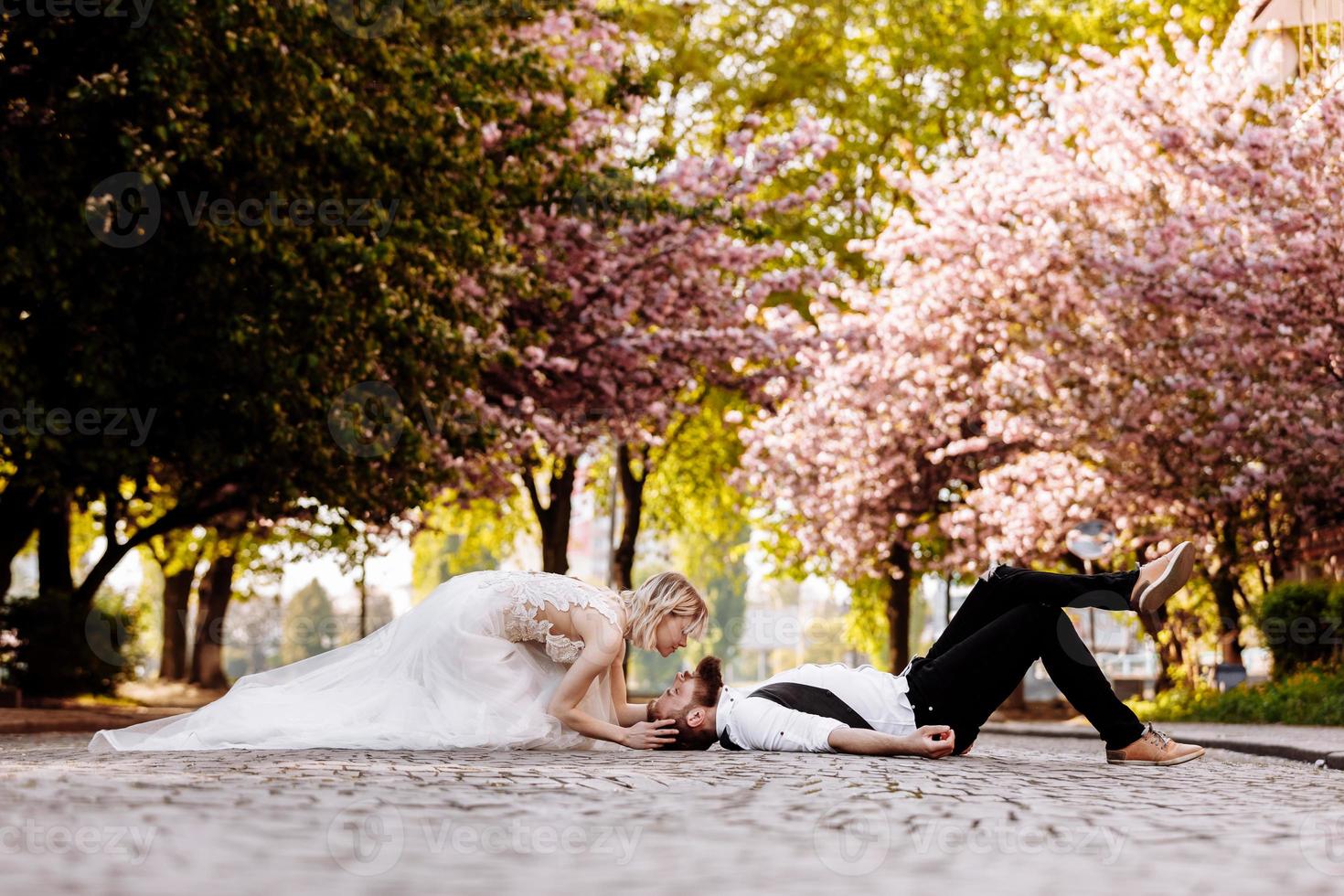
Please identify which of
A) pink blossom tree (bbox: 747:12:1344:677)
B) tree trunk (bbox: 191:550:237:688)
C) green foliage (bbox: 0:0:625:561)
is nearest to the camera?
green foliage (bbox: 0:0:625:561)

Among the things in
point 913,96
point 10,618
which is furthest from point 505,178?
point 913,96

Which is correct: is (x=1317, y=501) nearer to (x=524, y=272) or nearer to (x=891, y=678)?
(x=524, y=272)

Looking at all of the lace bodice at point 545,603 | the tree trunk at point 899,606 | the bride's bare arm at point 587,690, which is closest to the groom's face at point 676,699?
the bride's bare arm at point 587,690

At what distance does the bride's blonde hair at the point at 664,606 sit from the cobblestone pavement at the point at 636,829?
3.28 feet

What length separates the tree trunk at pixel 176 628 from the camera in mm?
36219

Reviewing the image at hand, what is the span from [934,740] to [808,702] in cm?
88

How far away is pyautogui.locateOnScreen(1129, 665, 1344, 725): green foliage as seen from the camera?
17.5 metres
